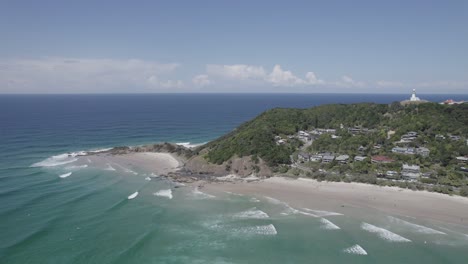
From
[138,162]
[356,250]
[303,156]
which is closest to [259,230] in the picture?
[356,250]

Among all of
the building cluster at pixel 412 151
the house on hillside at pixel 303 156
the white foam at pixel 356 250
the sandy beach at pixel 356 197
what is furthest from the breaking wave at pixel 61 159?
the building cluster at pixel 412 151

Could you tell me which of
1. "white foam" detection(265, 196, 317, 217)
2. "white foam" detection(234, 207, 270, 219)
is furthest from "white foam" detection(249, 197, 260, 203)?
"white foam" detection(234, 207, 270, 219)

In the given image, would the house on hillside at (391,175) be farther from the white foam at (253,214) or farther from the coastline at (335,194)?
the white foam at (253,214)

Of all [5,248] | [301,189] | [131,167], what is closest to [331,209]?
[301,189]

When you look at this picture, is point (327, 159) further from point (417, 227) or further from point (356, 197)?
point (417, 227)

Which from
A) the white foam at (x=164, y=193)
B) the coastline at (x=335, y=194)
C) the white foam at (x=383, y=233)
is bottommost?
the white foam at (x=164, y=193)
